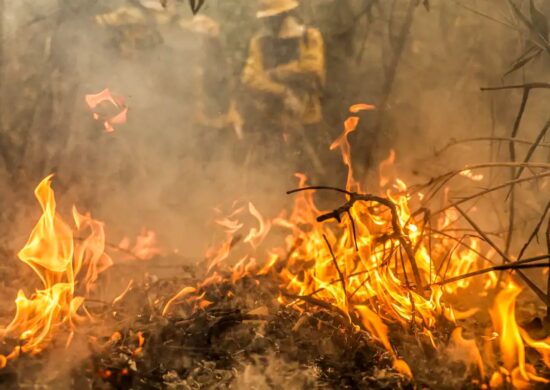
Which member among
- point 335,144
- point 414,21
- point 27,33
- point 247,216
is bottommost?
point 247,216

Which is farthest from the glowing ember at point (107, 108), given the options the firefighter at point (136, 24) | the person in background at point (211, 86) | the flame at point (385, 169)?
the flame at point (385, 169)

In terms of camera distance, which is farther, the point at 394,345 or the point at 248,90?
the point at 248,90

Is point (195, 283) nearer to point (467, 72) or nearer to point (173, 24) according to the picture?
point (173, 24)

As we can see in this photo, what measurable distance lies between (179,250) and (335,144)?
1838mm

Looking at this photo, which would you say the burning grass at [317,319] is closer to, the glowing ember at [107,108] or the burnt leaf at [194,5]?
the glowing ember at [107,108]

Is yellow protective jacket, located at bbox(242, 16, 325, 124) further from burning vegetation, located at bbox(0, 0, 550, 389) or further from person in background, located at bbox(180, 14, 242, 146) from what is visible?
person in background, located at bbox(180, 14, 242, 146)

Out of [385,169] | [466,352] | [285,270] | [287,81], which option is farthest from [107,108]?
[466,352]

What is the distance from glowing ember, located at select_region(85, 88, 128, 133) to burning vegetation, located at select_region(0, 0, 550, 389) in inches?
0.5

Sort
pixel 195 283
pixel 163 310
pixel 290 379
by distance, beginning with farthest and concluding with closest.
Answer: pixel 195 283
pixel 163 310
pixel 290 379

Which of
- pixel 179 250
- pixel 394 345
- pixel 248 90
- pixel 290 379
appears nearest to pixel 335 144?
pixel 248 90

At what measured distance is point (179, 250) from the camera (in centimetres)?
489

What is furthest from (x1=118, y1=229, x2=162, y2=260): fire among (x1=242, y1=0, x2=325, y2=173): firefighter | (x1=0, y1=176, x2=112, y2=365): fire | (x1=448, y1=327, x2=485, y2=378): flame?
(x1=448, y1=327, x2=485, y2=378): flame

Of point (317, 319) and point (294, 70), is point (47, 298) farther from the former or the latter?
point (294, 70)

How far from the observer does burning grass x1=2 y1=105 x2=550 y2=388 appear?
9.11ft
